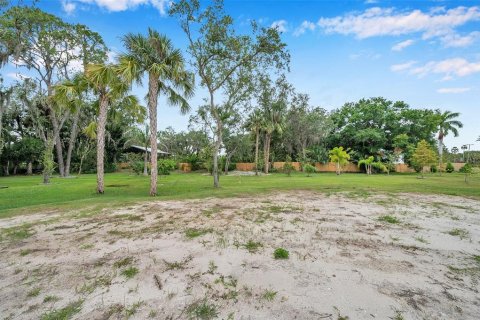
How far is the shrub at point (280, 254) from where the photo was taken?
347 centimetres

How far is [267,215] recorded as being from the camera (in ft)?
20.1

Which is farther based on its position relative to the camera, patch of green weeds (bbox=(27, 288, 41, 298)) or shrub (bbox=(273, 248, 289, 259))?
shrub (bbox=(273, 248, 289, 259))

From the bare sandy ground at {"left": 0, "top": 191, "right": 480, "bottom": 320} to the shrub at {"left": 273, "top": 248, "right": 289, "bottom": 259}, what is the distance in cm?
8

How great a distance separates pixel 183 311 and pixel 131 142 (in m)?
33.8

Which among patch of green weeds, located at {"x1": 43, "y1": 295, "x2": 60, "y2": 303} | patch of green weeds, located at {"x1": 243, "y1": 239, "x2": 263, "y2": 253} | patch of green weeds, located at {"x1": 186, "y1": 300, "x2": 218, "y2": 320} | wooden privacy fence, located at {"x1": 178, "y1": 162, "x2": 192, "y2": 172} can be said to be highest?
wooden privacy fence, located at {"x1": 178, "y1": 162, "x2": 192, "y2": 172}

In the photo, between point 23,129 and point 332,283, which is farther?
point 23,129

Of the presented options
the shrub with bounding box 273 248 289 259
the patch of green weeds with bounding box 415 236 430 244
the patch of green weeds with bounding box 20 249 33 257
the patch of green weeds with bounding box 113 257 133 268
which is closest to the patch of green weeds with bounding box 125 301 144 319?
the patch of green weeds with bounding box 113 257 133 268

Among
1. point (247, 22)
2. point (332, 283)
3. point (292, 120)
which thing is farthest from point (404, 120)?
point (332, 283)

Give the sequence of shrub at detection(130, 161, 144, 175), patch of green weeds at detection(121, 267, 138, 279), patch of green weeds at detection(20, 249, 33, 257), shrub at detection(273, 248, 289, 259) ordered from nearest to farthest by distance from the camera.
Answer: patch of green weeds at detection(121, 267, 138, 279)
shrub at detection(273, 248, 289, 259)
patch of green weeds at detection(20, 249, 33, 257)
shrub at detection(130, 161, 144, 175)

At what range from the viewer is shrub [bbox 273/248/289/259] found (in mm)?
3470

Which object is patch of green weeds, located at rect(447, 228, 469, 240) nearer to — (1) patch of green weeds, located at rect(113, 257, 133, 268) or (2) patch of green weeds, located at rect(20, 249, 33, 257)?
(1) patch of green weeds, located at rect(113, 257, 133, 268)

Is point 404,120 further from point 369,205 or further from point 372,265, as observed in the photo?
point 372,265

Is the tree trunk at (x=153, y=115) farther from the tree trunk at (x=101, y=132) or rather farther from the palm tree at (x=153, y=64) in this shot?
the tree trunk at (x=101, y=132)

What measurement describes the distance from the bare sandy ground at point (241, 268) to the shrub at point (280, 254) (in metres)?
0.08
